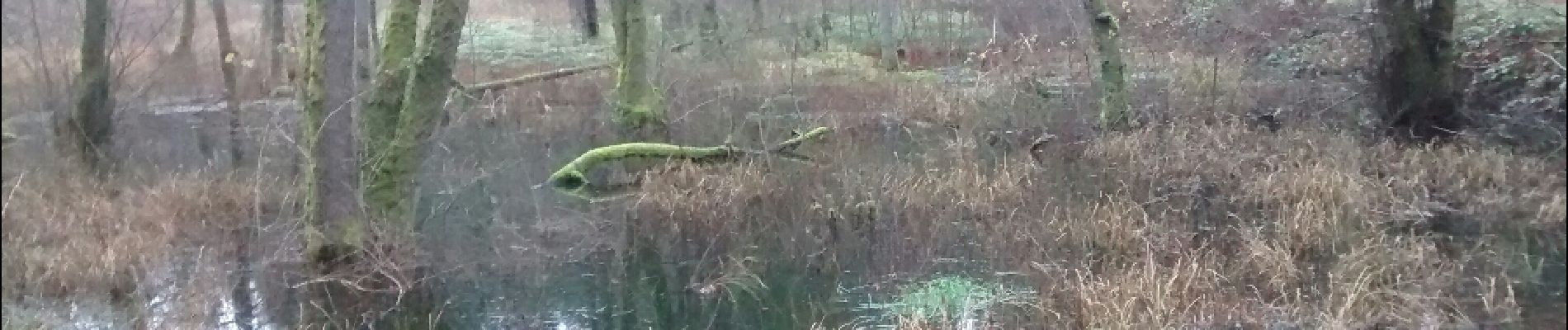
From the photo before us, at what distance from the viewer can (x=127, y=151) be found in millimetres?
7258

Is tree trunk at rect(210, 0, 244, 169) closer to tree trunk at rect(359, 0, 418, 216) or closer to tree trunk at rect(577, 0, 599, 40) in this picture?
tree trunk at rect(359, 0, 418, 216)

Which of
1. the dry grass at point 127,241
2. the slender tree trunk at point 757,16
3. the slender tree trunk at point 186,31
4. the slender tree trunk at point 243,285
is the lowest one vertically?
the slender tree trunk at point 243,285

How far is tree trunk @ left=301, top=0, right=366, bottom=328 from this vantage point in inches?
277

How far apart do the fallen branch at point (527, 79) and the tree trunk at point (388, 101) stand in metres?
6.33

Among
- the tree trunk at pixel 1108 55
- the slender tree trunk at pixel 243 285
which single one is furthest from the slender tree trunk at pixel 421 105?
the tree trunk at pixel 1108 55

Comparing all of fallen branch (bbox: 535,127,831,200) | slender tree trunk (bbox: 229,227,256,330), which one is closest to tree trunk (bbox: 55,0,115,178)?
slender tree trunk (bbox: 229,227,256,330)

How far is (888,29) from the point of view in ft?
58.8

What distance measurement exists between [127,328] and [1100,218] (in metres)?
5.52

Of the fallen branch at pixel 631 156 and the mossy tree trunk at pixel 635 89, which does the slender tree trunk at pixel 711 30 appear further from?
the fallen branch at pixel 631 156

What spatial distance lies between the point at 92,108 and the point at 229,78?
16.3 feet

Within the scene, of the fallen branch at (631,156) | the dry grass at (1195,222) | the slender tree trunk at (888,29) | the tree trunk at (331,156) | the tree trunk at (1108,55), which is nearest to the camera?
the dry grass at (1195,222)

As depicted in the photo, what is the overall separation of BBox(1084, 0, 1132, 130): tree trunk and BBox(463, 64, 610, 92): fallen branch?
692cm

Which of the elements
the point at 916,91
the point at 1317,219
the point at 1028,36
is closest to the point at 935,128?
the point at 916,91

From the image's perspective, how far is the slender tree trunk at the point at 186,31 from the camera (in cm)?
803
